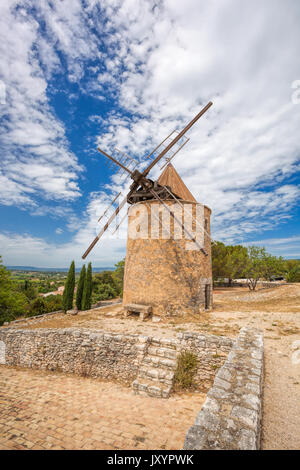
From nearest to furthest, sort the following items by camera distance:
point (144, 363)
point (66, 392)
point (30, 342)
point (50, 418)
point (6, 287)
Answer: point (50, 418) < point (66, 392) < point (144, 363) < point (30, 342) < point (6, 287)

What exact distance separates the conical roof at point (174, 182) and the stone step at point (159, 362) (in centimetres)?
841

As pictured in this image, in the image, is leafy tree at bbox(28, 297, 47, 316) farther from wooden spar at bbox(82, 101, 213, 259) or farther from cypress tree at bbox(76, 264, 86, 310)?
wooden spar at bbox(82, 101, 213, 259)

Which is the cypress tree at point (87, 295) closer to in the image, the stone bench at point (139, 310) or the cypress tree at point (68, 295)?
the cypress tree at point (68, 295)

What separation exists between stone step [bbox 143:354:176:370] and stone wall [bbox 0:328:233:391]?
0.57 feet

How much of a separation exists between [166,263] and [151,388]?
589 cm

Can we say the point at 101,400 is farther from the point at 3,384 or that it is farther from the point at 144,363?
the point at 3,384

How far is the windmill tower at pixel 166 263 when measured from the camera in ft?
33.5

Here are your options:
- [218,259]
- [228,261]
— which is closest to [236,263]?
[228,261]

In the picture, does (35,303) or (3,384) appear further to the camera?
(35,303)

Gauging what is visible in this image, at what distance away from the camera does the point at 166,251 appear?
1052 cm

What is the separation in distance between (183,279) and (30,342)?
278 inches

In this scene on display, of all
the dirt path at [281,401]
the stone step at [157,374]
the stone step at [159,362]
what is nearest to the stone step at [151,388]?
the stone step at [157,374]
